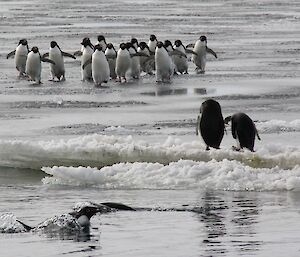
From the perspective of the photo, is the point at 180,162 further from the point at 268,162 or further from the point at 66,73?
the point at 66,73

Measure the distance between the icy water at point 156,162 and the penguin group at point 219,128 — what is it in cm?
23

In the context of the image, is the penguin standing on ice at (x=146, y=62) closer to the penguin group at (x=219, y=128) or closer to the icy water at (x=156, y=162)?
the icy water at (x=156, y=162)

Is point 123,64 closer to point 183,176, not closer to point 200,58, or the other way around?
point 200,58

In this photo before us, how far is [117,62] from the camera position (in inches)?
869

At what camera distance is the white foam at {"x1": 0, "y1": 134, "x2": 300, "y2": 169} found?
11703 millimetres

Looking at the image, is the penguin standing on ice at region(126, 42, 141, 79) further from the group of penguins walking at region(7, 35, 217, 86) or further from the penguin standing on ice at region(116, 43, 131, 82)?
the penguin standing on ice at region(116, 43, 131, 82)

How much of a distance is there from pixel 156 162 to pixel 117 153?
54cm

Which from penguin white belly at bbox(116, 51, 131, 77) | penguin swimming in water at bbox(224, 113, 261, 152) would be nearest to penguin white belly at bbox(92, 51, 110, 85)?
penguin white belly at bbox(116, 51, 131, 77)

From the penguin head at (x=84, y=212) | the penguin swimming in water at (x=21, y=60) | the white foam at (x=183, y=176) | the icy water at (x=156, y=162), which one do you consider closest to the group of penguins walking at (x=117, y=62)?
the penguin swimming in water at (x=21, y=60)

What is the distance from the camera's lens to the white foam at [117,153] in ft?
38.4

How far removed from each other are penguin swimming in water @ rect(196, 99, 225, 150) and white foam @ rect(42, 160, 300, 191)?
1445mm

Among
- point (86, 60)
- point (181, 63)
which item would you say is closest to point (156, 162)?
point (86, 60)

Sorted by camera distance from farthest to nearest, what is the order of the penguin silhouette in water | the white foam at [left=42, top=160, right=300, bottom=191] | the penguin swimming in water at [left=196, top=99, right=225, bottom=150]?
1. the penguin swimming in water at [left=196, top=99, right=225, bottom=150]
2. the white foam at [left=42, top=160, right=300, bottom=191]
3. the penguin silhouette in water

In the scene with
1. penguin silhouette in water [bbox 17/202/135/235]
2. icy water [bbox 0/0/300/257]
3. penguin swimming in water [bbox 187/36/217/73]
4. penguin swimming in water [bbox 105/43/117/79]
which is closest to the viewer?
icy water [bbox 0/0/300/257]
